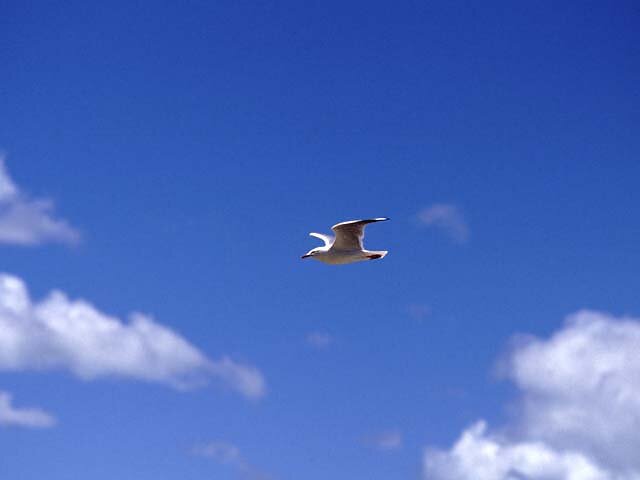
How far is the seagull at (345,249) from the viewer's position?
63.4m

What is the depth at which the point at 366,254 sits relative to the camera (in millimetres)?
65062

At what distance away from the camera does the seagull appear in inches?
2495

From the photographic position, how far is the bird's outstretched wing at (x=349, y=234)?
62.4 meters

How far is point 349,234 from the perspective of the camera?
6397 cm

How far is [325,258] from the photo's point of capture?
66125mm

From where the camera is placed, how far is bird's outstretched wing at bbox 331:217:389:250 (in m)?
62.4

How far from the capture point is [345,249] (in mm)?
65250

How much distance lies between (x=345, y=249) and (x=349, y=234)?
149 centimetres

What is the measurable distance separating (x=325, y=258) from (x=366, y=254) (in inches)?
90.0
